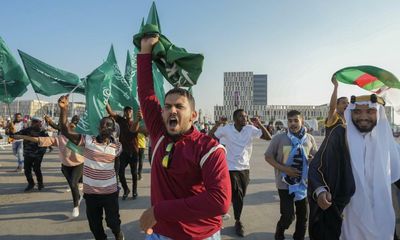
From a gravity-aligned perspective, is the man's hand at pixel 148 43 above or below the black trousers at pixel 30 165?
above

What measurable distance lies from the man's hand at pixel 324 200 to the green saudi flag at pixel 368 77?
4.16 ft

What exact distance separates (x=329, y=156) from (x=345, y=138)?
0.23 m

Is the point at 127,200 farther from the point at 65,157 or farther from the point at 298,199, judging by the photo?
the point at 298,199

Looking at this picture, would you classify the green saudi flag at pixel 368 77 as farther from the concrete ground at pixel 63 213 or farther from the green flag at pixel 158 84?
the concrete ground at pixel 63 213

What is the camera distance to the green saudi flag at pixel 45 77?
6254mm

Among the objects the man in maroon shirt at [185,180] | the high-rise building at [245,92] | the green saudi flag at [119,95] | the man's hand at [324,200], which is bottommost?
the man's hand at [324,200]

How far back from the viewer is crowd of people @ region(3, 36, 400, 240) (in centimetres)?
203

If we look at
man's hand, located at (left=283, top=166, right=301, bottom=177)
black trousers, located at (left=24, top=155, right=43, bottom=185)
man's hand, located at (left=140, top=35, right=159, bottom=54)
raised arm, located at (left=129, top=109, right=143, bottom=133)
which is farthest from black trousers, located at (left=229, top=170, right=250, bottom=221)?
black trousers, located at (left=24, top=155, right=43, bottom=185)

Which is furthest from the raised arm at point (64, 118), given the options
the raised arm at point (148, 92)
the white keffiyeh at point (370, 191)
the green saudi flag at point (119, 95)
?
the green saudi flag at point (119, 95)

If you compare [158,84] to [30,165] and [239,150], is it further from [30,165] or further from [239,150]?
[30,165]

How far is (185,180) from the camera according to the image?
214cm

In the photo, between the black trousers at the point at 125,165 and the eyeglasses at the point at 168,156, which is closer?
the eyeglasses at the point at 168,156

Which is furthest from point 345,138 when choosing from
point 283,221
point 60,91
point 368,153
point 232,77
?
point 232,77

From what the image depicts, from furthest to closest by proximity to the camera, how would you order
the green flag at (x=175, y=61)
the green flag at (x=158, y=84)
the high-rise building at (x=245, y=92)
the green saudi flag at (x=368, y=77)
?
1. the high-rise building at (x=245, y=92)
2. the green flag at (x=158, y=84)
3. the green saudi flag at (x=368, y=77)
4. the green flag at (x=175, y=61)
